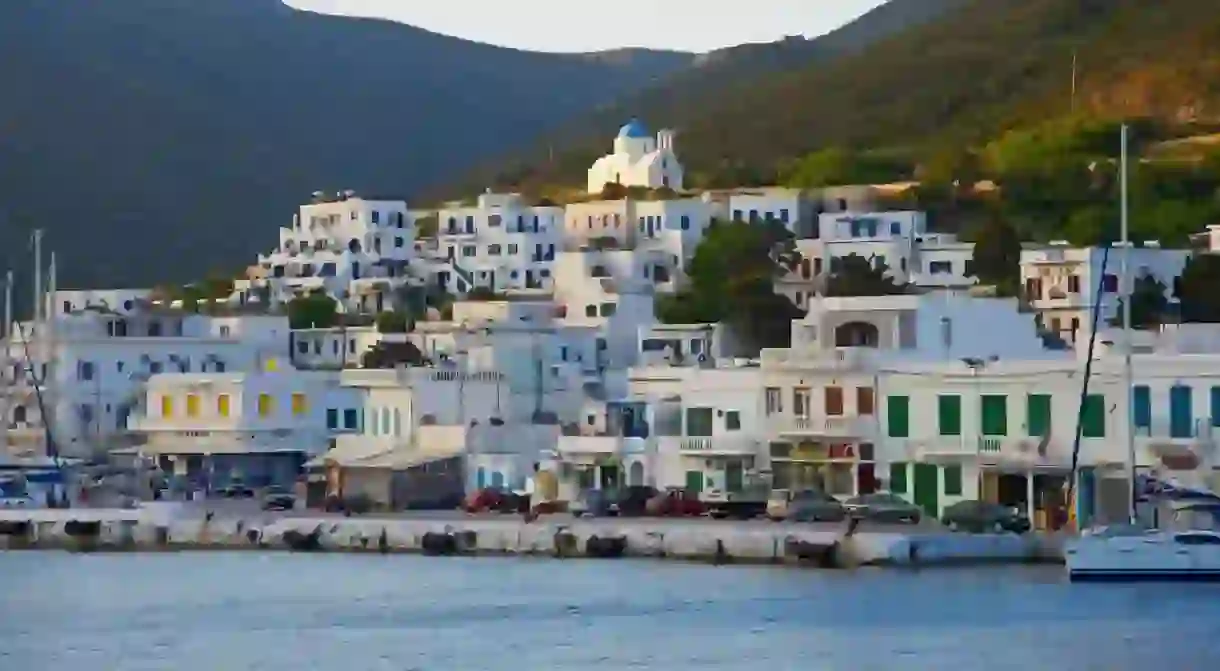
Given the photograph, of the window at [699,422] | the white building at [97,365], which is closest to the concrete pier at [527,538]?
the window at [699,422]

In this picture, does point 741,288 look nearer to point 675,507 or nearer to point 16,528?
point 675,507

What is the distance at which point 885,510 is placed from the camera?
209 ft

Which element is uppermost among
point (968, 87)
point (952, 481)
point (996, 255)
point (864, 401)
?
point (968, 87)

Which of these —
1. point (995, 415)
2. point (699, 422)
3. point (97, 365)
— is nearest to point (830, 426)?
point (699, 422)

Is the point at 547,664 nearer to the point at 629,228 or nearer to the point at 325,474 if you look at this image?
the point at 325,474

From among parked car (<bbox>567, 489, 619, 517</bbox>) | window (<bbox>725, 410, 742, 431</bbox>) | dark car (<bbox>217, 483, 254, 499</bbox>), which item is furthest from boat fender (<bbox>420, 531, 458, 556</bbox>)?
dark car (<bbox>217, 483, 254, 499</bbox>)

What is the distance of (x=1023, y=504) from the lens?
62.9 metres

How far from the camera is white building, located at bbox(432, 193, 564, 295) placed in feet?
375

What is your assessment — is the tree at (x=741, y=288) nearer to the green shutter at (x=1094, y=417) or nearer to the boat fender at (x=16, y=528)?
the boat fender at (x=16, y=528)

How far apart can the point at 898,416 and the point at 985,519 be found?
217 inches

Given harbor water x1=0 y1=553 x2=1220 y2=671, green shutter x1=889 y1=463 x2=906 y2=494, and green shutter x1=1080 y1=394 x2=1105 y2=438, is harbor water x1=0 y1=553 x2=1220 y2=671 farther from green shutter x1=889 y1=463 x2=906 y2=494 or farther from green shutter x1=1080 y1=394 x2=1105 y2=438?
green shutter x1=889 y1=463 x2=906 y2=494

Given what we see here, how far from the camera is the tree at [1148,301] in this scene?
84125mm

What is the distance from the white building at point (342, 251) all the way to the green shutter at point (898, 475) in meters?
50.6

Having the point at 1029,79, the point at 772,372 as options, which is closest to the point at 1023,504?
the point at 772,372
